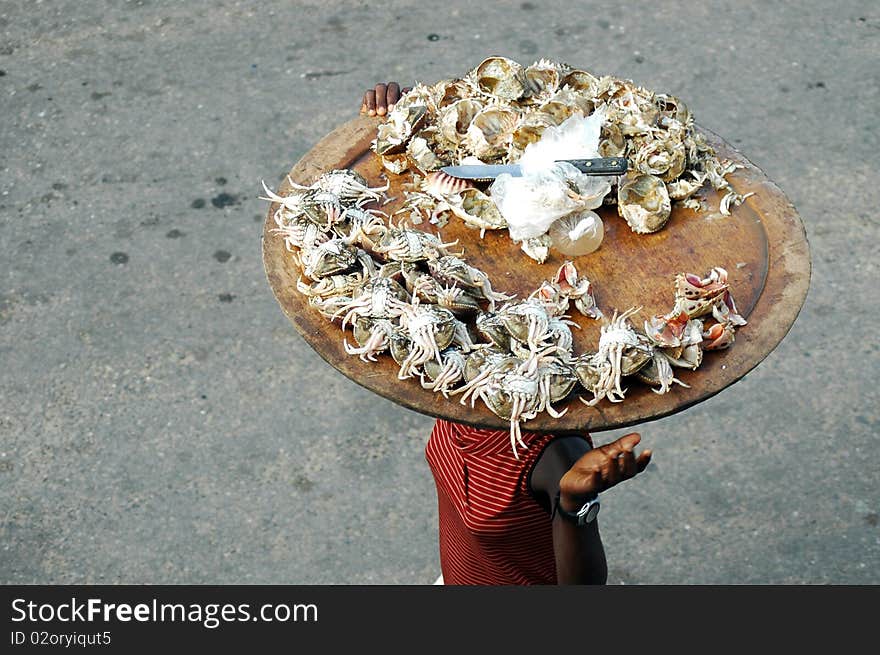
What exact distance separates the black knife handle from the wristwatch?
2.38ft

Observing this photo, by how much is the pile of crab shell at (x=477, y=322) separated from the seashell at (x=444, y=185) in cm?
14

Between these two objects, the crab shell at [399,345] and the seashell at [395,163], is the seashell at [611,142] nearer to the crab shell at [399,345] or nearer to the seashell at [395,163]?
the seashell at [395,163]

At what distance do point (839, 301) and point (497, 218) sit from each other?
2637 millimetres

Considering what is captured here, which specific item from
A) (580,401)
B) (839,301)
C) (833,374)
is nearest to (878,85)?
(839,301)

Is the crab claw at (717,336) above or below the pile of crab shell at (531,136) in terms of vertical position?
below

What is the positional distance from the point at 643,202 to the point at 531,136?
1.01ft

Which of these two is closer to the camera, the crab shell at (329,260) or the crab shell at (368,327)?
the crab shell at (368,327)

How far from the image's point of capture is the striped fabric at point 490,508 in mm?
2412

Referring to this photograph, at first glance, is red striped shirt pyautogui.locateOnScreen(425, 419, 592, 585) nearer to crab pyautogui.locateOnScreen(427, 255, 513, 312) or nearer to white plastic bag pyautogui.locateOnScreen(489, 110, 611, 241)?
crab pyautogui.locateOnScreen(427, 255, 513, 312)

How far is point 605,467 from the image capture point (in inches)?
81.8

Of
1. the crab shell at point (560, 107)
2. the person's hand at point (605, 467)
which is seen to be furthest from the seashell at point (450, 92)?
the person's hand at point (605, 467)

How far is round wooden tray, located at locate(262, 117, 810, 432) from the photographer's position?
2.05 metres

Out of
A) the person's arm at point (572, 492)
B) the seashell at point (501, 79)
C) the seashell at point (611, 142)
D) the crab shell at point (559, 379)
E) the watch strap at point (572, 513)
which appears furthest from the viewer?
the seashell at point (501, 79)

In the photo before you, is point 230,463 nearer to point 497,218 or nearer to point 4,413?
point 4,413
